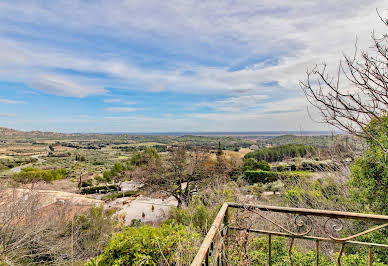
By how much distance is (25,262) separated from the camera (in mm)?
5527

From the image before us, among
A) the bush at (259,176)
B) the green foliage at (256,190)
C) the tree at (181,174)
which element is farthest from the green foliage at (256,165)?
the tree at (181,174)

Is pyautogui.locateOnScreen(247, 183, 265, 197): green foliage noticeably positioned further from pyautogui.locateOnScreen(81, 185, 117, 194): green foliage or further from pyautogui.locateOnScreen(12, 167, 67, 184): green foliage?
pyautogui.locateOnScreen(12, 167, 67, 184): green foliage

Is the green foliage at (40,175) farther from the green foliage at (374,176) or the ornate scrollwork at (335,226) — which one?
the green foliage at (374,176)

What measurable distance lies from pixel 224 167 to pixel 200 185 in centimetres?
353

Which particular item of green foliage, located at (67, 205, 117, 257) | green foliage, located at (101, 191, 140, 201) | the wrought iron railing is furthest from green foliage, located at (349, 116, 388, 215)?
green foliage, located at (101, 191, 140, 201)

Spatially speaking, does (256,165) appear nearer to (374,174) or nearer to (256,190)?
(256,190)

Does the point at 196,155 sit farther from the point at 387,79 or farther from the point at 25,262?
the point at 387,79

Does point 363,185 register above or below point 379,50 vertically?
below

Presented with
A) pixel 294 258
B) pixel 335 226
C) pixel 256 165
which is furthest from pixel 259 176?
pixel 335 226

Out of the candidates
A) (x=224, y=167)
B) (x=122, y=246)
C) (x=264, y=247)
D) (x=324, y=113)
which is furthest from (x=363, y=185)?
(x=224, y=167)

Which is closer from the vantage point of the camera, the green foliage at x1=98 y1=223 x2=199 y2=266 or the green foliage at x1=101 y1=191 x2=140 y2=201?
the green foliage at x1=98 y1=223 x2=199 y2=266

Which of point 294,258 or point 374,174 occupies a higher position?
point 374,174

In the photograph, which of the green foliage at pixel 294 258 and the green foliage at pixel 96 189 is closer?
the green foliage at pixel 294 258

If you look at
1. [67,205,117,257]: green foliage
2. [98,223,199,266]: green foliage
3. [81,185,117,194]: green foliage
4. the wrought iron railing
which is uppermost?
the wrought iron railing
